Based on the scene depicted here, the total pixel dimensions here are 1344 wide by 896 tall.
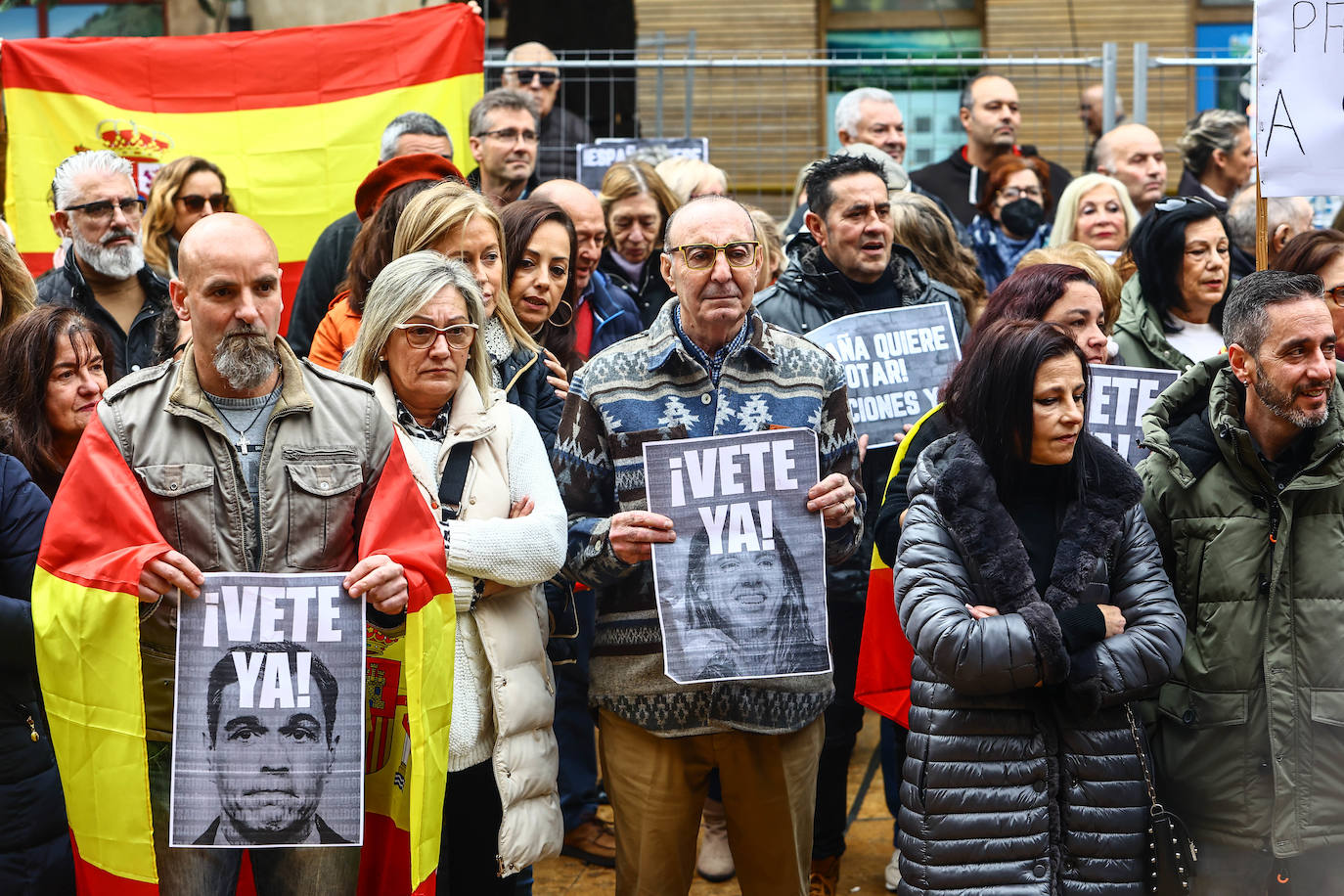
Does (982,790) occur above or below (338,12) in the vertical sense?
below

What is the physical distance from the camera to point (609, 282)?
6.13 m

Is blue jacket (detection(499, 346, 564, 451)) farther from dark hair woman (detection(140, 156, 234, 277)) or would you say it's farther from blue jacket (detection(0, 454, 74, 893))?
dark hair woman (detection(140, 156, 234, 277))

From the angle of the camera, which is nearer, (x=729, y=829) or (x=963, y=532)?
(x=963, y=532)

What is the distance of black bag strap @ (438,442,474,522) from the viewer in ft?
12.8

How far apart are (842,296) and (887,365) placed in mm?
380

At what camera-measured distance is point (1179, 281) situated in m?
5.30

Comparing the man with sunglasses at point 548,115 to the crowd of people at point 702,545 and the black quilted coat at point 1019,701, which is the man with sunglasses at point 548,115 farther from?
the black quilted coat at point 1019,701

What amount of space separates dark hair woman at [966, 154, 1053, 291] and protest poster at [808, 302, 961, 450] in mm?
2257

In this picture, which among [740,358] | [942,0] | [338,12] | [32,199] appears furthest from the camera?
[942,0]

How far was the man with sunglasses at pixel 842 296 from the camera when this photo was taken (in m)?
5.05

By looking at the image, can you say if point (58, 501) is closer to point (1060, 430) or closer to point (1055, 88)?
point (1060, 430)

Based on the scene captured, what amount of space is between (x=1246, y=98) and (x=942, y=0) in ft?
14.1

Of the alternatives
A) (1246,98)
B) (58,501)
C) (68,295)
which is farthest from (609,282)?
(1246,98)

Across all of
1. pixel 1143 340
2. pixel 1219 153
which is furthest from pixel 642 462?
pixel 1219 153
